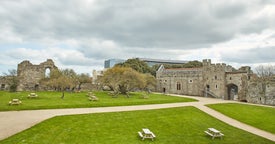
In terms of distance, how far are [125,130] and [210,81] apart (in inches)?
1323

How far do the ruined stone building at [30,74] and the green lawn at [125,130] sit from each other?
33.5 meters

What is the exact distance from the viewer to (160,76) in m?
57.3

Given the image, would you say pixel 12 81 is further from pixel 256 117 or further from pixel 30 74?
pixel 256 117

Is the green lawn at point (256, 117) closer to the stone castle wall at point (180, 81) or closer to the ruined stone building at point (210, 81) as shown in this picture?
the ruined stone building at point (210, 81)

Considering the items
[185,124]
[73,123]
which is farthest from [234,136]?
[73,123]

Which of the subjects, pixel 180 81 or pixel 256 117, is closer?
pixel 256 117

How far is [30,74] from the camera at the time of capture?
157ft

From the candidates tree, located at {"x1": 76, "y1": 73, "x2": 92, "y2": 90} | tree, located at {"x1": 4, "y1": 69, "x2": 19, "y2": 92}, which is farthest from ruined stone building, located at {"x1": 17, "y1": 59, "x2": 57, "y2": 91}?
tree, located at {"x1": 76, "y1": 73, "x2": 92, "y2": 90}

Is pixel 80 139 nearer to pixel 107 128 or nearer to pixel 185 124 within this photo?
pixel 107 128

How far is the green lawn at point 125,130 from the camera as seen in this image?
13461 mm

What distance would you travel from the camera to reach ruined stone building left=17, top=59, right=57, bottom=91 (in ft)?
156

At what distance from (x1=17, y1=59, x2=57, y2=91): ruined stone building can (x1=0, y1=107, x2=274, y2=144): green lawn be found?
33518 mm

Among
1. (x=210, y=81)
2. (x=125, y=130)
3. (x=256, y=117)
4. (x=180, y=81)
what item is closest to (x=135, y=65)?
(x=180, y=81)

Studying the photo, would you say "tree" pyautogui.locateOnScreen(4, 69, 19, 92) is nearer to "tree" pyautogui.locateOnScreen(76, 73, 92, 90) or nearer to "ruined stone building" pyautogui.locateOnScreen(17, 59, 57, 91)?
"ruined stone building" pyautogui.locateOnScreen(17, 59, 57, 91)
